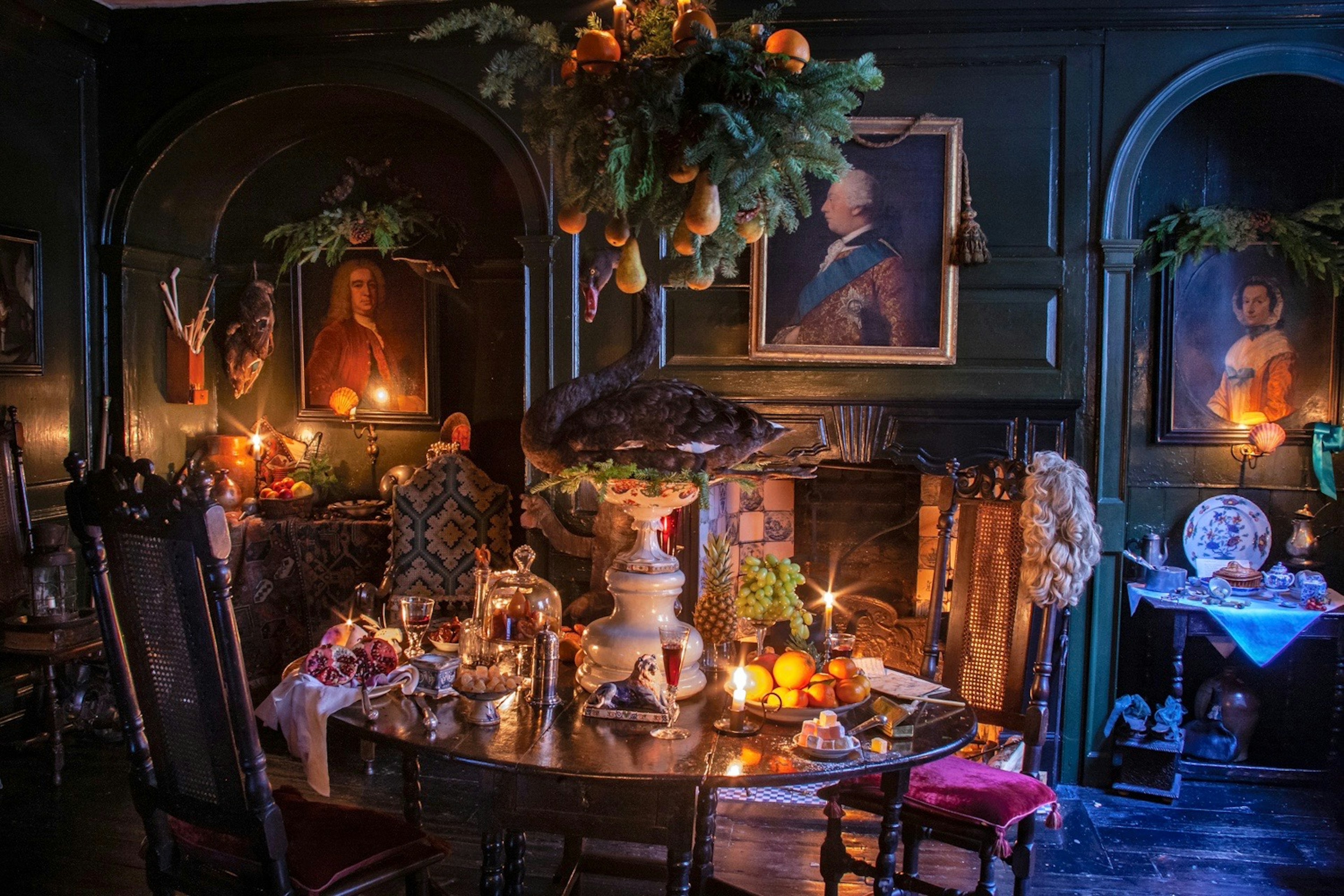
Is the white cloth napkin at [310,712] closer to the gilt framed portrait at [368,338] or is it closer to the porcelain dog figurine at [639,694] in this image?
the porcelain dog figurine at [639,694]

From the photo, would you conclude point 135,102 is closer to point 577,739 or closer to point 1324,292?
point 577,739

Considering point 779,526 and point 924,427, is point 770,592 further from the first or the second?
point 779,526

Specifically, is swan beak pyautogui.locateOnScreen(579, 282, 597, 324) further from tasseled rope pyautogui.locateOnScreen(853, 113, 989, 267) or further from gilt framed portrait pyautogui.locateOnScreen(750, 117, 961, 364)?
tasseled rope pyautogui.locateOnScreen(853, 113, 989, 267)

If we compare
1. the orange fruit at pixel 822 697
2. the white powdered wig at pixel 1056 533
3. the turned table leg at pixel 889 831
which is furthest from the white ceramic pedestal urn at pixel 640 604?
the white powdered wig at pixel 1056 533

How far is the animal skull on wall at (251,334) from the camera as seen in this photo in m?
5.50

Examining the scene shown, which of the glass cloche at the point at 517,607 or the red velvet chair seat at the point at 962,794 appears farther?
the glass cloche at the point at 517,607

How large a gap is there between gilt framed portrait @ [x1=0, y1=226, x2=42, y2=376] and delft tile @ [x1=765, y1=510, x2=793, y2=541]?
339cm

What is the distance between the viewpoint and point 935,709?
8.54ft

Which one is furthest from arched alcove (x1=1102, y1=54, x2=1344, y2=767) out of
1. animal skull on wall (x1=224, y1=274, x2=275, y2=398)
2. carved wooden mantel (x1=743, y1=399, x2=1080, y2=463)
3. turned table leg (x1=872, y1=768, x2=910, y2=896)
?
animal skull on wall (x1=224, y1=274, x2=275, y2=398)

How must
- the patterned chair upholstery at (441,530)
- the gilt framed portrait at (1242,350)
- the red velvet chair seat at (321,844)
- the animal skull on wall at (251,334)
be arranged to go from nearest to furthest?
the red velvet chair seat at (321,844)
the gilt framed portrait at (1242,350)
the patterned chair upholstery at (441,530)
the animal skull on wall at (251,334)

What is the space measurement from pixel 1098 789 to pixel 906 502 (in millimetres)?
1452

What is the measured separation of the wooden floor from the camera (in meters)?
3.38

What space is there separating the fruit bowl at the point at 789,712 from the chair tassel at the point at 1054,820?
5.90 feet

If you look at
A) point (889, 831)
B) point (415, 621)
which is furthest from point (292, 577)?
point (889, 831)
